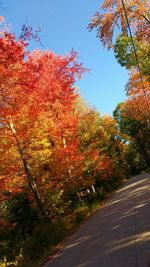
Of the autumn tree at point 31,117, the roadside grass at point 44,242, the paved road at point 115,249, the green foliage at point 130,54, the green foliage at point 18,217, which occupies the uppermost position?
the green foliage at point 130,54

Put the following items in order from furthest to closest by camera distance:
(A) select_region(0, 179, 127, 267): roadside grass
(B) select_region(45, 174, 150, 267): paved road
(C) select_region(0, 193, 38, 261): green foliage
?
(C) select_region(0, 193, 38, 261): green foliage < (A) select_region(0, 179, 127, 267): roadside grass < (B) select_region(45, 174, 150, 267): paved road

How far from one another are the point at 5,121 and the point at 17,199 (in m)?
8.72

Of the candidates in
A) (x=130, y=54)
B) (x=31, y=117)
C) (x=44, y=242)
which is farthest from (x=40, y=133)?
(x=130, y=54)

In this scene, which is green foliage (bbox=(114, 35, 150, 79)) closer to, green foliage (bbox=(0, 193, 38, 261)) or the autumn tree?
the autumn tree

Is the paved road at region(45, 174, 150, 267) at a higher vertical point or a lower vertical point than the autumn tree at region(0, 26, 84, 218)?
lower

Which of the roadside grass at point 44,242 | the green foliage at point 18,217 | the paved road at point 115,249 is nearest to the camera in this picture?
the paved road at point 115,249

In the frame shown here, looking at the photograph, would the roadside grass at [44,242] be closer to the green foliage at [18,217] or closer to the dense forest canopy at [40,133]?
the dense forest canopy at [40,133]

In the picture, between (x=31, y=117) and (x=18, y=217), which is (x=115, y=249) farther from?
(x=18, y=217)

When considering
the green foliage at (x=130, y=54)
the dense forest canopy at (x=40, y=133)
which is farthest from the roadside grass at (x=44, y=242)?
the green foliage at (x=130, y=54)

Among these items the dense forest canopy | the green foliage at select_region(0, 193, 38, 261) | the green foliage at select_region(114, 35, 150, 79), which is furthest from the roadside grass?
the green foliage at select_region(114, 35, 150, 79)

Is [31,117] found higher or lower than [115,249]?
higher

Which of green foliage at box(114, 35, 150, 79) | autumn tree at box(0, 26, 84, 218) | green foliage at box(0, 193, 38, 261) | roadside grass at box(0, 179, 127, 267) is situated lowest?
roadside grass at box(0, 179, 127, 267)

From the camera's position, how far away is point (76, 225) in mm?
15234

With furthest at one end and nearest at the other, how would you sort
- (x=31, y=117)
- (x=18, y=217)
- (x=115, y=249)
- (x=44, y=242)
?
(x=18, y=217) → (x=31, y=117) → (x=44, y=242) → (x=115, y=249)
